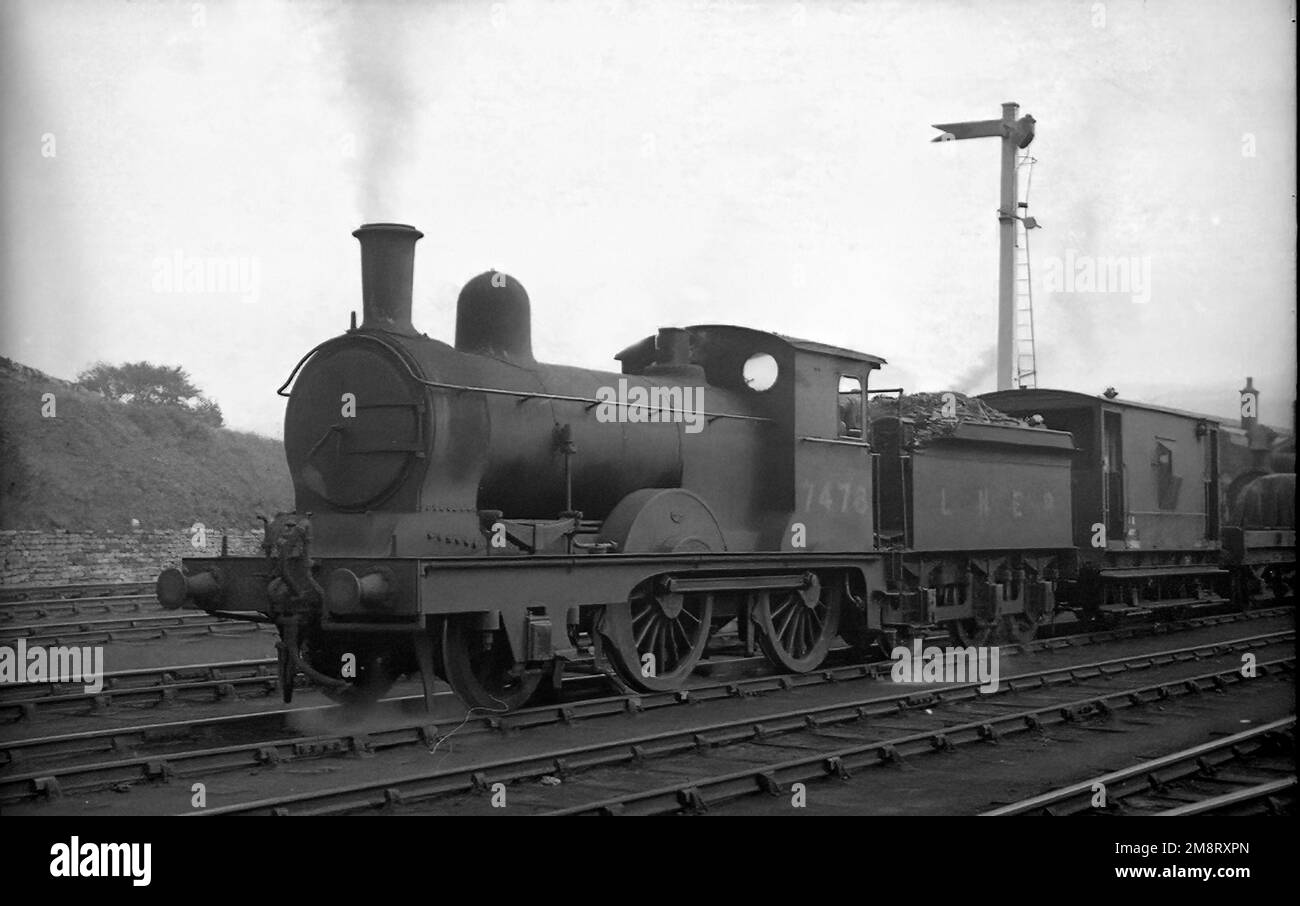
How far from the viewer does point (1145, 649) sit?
48.0 ft

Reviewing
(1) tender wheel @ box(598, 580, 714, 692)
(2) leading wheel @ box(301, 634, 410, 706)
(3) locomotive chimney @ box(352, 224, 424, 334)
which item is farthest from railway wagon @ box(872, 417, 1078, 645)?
(3) locomotive chimney @ box(352, 224, 424, 334)

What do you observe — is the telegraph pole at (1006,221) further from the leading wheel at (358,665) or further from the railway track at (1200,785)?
the leading wheel at (358,665)

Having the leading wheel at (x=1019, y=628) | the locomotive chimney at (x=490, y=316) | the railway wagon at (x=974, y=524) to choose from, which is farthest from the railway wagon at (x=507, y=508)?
the leading wheel at (x=1019, y=628)

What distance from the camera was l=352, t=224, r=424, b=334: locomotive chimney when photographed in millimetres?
8711

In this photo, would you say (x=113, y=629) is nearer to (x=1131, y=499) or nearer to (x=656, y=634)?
(x=656, y=634)

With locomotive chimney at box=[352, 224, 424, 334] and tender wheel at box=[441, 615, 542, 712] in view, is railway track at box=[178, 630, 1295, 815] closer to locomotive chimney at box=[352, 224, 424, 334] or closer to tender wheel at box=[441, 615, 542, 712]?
tender wheel at box=[441, 615, 542, 712]

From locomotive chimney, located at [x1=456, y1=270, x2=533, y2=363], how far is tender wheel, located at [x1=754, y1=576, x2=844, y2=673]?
11.2 ft

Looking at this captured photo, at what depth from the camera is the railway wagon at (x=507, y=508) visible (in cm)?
848

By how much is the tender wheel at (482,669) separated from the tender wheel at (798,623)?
2.55 metres

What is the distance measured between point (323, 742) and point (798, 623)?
5.28 m

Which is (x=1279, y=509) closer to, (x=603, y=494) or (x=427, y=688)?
(x=603, y=494)

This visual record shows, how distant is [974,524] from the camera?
13867mm

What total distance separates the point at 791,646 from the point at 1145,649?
5.32m
